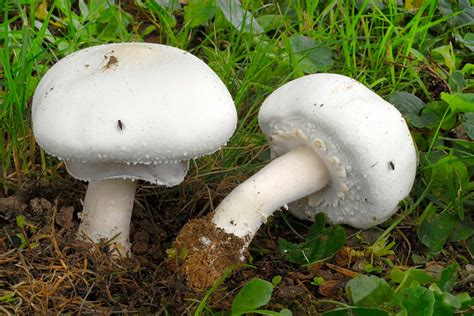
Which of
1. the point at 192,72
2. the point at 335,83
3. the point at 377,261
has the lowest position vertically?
the point at 377,261

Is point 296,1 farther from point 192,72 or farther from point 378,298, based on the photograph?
point 378,298

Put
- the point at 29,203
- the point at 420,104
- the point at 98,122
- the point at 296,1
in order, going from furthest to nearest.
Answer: the point at 296,1 → the point at 420,104 → the point at 29,203 → the point at 98,122

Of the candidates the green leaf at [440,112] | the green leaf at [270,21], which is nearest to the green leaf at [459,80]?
the green leaf at [440,112]

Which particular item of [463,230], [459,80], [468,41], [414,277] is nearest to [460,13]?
[468,41]

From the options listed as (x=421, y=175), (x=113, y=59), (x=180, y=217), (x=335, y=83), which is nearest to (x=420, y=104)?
(x=421, y=175)

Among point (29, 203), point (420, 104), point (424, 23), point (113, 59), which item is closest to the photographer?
point (113, 59)

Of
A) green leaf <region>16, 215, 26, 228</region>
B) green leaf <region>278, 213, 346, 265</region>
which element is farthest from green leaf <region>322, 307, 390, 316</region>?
green leaf <region>16, 215, 26, 228</region>

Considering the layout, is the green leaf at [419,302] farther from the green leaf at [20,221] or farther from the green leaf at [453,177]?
the green leaf at [20,221]

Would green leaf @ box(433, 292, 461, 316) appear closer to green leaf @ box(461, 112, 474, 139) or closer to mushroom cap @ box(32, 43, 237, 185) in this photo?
mushroom cap @ box(32, 43, 237, 185)
